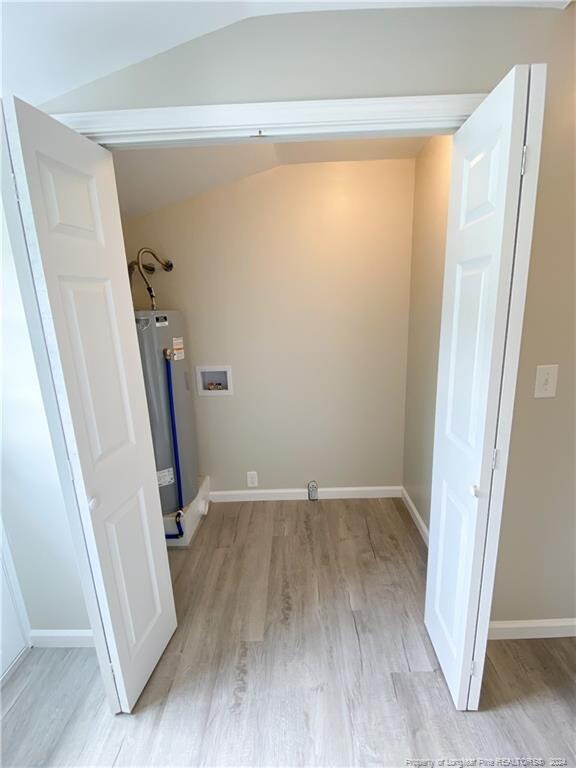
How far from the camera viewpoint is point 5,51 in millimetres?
1020

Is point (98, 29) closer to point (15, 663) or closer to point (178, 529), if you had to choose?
point (178, 529)

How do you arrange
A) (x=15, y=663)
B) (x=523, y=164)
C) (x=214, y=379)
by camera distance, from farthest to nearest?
(x=214, y=379), (x=15, y=663), (x=523, y=164)

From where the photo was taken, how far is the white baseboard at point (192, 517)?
229 cm

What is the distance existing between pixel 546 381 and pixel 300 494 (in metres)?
1.93

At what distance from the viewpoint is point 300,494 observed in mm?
2791

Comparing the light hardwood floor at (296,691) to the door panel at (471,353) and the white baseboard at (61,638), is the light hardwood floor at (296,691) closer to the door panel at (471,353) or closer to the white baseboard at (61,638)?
the white baseboard at (61,638)

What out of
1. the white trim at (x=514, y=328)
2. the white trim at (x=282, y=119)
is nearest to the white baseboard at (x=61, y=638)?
the white trim at (x=514, y=328)

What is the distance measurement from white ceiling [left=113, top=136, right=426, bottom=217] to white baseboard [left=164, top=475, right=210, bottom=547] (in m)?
2.03

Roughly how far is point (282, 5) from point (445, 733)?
254 cm

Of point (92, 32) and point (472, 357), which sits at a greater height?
point (92, 32)

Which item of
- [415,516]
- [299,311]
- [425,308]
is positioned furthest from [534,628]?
[299,311]

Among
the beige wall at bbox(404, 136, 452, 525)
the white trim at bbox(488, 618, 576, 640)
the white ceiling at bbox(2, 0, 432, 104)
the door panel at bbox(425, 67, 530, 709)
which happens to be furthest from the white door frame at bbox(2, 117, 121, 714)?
the beige wall at bbox(404, 136, 452, 525)

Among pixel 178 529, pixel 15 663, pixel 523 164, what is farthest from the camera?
pixel 178 529

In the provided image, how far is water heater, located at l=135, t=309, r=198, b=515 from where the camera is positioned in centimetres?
211
